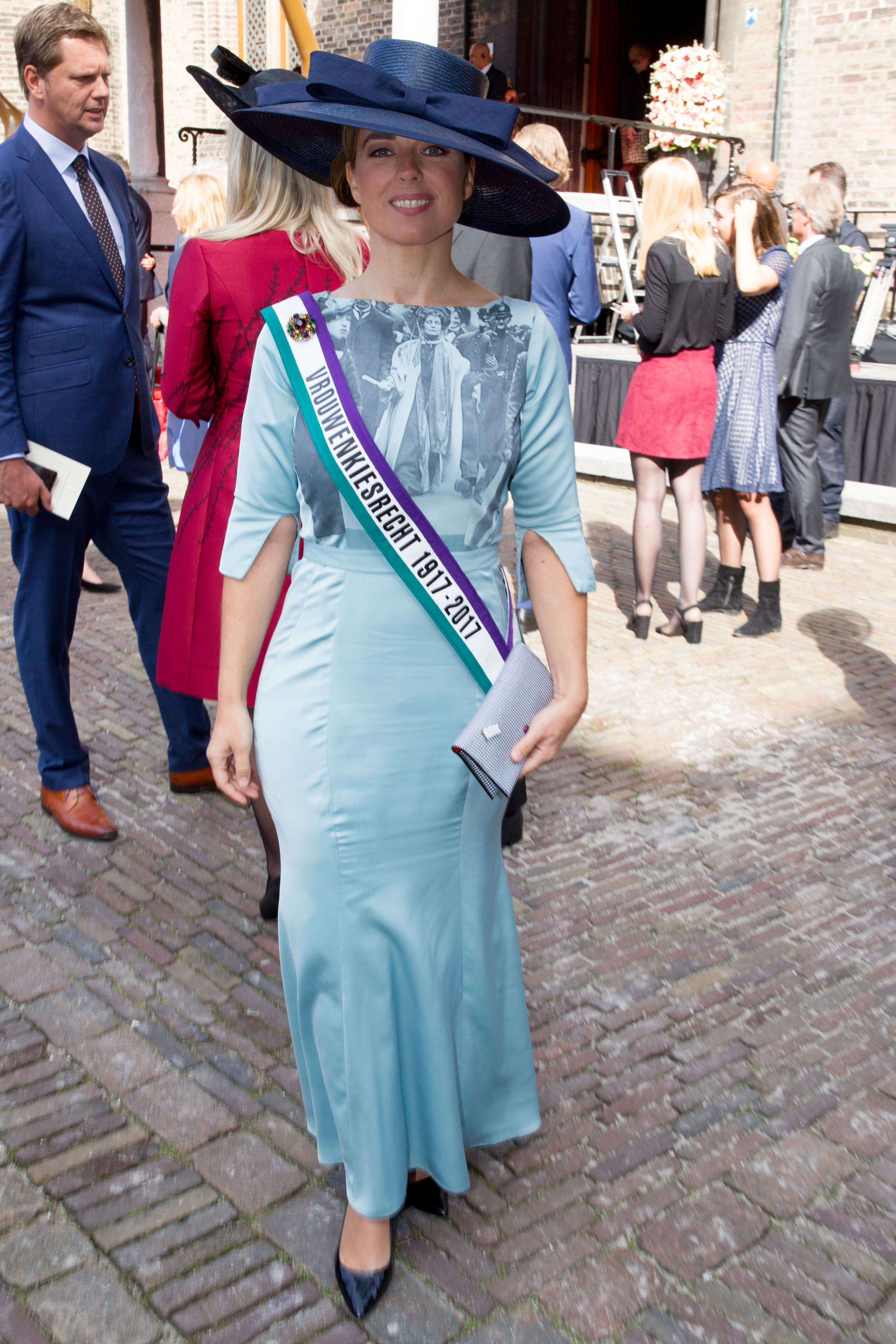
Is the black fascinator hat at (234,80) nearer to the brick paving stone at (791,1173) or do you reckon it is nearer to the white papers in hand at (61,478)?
the white papers in hand at (61,478)

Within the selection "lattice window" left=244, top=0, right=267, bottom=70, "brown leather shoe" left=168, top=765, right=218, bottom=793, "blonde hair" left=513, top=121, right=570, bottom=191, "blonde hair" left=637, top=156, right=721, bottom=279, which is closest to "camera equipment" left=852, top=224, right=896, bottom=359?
"blonde hair" left=637, top=156, right=721, bottom=279

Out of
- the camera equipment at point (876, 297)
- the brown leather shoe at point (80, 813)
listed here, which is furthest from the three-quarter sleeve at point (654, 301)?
the camera equipment at point (876, 297)

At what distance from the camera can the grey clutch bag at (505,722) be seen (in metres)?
1.92

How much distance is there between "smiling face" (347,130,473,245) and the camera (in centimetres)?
188

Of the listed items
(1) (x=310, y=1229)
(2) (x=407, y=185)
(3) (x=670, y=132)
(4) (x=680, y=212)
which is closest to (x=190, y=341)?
(2) (x=407, y=185)

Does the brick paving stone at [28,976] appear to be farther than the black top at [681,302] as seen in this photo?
No

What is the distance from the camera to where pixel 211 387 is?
3.02 m

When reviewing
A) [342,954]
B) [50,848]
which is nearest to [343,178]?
[342,954]

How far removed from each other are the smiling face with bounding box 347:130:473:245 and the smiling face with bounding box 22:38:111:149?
1910 mm

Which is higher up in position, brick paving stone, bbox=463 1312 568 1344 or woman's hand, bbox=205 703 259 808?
woman's hand, bbox=205 703 259 808

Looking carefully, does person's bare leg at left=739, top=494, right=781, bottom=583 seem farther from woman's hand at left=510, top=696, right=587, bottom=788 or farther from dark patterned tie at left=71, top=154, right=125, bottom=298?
woman's hand at left=510, top=696, right=587, bottom=788

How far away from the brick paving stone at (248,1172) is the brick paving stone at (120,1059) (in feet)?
0.97

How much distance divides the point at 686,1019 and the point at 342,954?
1244mm

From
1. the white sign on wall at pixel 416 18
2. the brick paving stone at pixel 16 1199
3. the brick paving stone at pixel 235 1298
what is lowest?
the brick paving stone at pixel 235 1298
